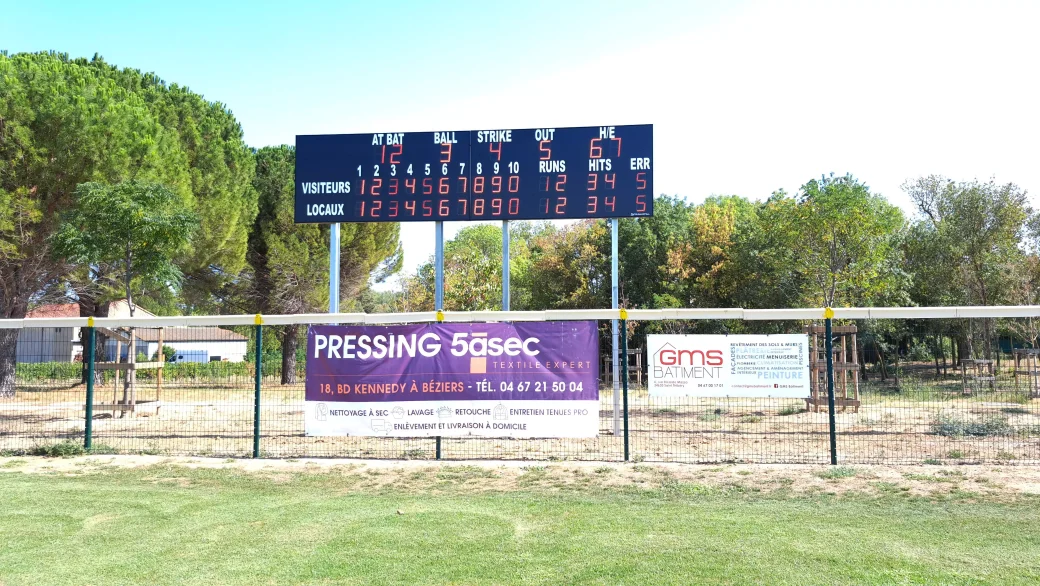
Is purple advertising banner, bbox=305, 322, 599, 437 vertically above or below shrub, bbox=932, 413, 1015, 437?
above

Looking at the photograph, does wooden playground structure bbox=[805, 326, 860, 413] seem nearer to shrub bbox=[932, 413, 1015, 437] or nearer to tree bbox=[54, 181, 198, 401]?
shrub bbox=[932, 413, 1015, 437]

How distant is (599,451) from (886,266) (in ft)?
79.0

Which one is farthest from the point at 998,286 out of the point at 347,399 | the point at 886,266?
the point at 347,399

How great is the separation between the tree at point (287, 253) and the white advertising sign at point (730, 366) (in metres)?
23.2

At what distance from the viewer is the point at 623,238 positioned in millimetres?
34031

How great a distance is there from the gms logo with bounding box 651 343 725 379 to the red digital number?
636 cm

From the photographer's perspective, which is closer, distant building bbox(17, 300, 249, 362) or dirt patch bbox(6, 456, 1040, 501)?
dirt patch bbox(6, 456, 1040, 501)

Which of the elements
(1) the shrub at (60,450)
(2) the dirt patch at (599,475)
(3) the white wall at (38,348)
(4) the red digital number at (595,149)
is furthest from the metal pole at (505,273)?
(3) the white wall at (38,348)

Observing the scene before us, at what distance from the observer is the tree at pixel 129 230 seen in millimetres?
17281

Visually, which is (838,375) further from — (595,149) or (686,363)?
(686,363)

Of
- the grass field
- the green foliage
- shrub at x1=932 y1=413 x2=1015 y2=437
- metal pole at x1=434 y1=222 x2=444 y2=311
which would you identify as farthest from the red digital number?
the green foliage

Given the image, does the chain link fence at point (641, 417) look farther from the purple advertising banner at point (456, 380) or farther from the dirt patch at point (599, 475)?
the dirt patch at point (599, 475)

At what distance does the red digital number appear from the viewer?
1559cm

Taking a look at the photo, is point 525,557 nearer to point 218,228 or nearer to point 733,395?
point 733,395
